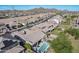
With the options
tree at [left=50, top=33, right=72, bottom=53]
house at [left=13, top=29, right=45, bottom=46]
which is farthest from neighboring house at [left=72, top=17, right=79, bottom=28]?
house at [left=13, top=29, right=45, bottom=46]

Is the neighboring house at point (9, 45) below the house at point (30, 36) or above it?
below

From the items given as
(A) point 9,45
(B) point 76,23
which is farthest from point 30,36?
(B) point 76,23

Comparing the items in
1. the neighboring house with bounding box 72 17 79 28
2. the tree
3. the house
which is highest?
the neighboring house with bounding box 72 17 79 28

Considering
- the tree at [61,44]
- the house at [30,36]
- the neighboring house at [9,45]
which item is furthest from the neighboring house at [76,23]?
the neighboring house at [9,45]

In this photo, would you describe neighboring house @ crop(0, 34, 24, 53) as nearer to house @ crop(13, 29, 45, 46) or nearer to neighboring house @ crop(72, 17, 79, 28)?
house @ crop(13, 29, 45, 46)

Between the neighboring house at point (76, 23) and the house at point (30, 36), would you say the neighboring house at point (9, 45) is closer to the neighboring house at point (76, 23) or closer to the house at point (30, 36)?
the house at point (30, 36)

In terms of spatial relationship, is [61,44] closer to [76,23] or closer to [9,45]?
[76,23]
